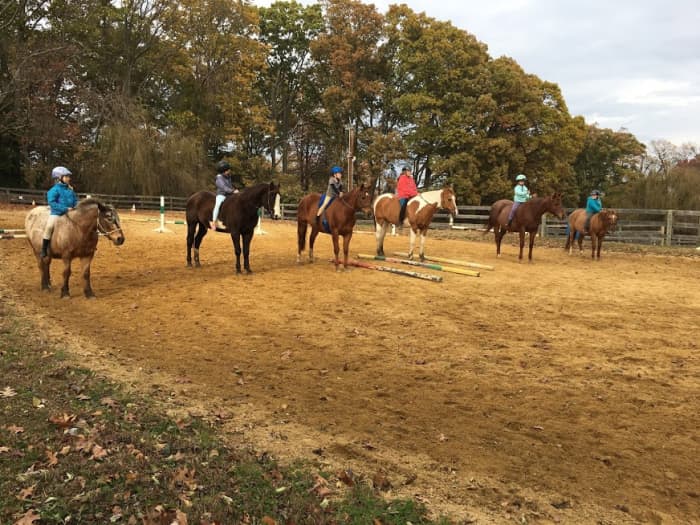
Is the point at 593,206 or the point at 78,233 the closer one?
the point at 78,233

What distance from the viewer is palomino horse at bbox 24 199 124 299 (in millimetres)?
8141

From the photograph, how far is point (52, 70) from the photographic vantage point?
92.9 feet

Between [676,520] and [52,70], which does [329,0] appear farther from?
[676,520]

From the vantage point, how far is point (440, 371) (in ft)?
18.4

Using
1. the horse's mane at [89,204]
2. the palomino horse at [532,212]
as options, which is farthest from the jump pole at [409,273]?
the horse's mane at [89,204]

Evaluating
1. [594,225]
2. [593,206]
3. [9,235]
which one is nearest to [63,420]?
[9,235]

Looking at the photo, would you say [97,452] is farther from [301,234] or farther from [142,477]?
[301,234]

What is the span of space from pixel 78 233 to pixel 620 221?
21691mm

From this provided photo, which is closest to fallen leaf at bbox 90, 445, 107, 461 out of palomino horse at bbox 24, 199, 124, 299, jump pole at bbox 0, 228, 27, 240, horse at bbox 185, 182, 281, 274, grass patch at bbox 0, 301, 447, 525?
grass patch at bbox 0, 301, 447, 525

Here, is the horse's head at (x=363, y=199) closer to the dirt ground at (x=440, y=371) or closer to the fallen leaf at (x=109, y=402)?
the dirt ground at (x=440, y=371)

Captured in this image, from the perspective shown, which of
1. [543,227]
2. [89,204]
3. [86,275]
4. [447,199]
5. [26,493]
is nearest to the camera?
[26,493]

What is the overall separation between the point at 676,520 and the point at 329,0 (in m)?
33.8

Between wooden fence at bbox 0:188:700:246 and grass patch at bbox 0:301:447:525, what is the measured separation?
1549 cm

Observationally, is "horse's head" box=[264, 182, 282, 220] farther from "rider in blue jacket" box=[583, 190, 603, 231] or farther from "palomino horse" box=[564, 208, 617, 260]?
"rider in blue jacket" box=[583, 190, 603, 231]
